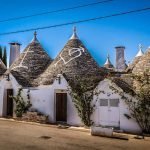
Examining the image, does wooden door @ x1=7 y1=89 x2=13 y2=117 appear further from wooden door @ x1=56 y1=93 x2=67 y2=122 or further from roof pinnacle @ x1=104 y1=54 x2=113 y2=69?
roof pinnacle @ x1=104 y1=54 x2=113 y2=69

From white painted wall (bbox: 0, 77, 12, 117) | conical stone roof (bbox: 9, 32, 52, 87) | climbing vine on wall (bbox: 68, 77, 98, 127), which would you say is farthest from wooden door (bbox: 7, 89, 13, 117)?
climbing vine on wall (bbox: 68, 77, 98, 127)

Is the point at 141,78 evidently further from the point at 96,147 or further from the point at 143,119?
the point at 96,147

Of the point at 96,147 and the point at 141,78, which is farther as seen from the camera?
the point at 141,78

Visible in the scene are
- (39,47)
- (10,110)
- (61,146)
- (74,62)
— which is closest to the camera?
(61,146)

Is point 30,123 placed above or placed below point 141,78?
below

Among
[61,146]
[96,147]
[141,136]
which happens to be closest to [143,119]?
[141,136]

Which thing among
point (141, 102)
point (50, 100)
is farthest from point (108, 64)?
point (141, 102)

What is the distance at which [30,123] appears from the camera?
57.7ft

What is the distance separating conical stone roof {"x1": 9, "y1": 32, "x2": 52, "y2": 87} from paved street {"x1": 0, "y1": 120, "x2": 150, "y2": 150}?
25.3 ft

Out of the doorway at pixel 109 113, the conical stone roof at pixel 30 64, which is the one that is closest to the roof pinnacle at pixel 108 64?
the conical stone roof at pixel 30 64

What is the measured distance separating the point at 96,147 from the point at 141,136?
11.9 feet

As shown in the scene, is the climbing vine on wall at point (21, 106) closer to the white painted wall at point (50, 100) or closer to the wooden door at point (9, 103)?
the white painted wall at point (50, 100)

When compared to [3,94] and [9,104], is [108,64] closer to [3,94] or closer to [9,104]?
[9,104]

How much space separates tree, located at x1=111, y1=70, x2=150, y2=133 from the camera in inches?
555
